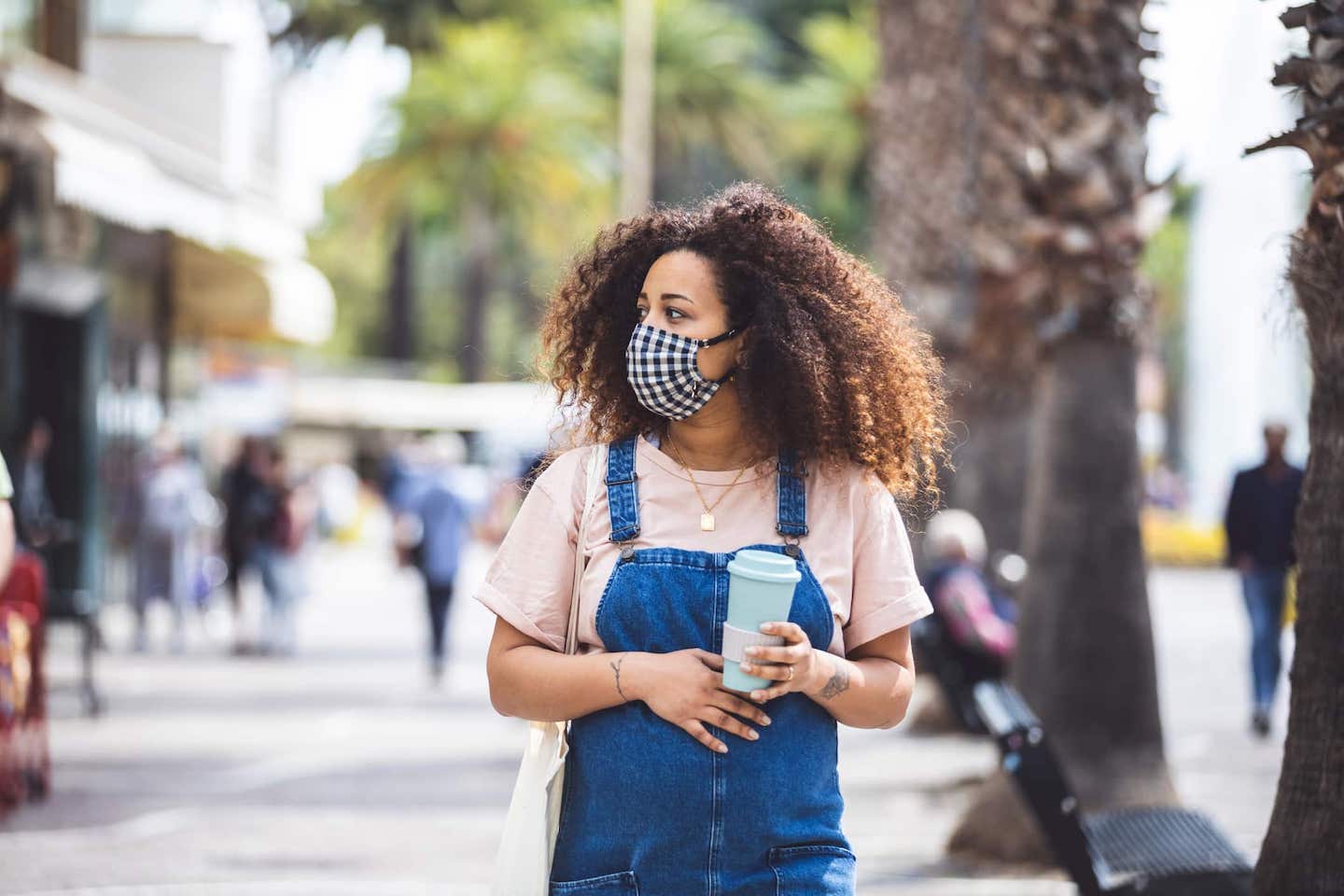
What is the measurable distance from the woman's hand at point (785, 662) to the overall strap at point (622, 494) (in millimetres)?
317

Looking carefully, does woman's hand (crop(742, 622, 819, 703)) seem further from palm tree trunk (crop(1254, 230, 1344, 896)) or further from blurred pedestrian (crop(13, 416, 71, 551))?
blurred pedestrian (crop(13, 416, 71, 551))

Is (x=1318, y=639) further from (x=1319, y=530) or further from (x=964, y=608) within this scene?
(x=964, y=608)

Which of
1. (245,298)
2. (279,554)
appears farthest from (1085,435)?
(245,298)

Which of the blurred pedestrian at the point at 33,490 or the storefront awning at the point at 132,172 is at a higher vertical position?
the storefront awning at the point at 132,172

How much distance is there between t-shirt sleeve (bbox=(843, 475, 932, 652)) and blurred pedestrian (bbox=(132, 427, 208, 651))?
14321 millimetres

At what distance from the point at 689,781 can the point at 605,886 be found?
21 centimetres

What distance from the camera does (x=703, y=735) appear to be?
114 inches

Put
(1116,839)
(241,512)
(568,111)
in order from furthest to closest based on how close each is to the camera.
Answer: (568,111) < (241,512) < (1116,839)

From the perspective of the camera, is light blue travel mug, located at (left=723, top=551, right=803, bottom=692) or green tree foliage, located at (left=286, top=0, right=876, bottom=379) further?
green tree foliage, located at (left=286, top=0, right=876, bottom=379)

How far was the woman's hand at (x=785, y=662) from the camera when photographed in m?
2.80

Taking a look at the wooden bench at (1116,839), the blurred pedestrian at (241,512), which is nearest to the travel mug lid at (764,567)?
the wooden bench at (1116,839)

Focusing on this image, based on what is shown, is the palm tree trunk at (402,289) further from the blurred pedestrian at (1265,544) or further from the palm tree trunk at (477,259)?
the blurred pedestrian at (1265,544)

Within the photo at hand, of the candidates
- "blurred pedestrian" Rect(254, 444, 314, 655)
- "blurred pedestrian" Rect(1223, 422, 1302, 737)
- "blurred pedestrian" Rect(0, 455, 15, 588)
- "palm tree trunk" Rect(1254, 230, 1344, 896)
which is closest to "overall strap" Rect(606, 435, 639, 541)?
"palm tree trunk" Rect(1254, 230, 1344, 896)

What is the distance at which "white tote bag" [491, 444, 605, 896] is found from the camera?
117 inches
